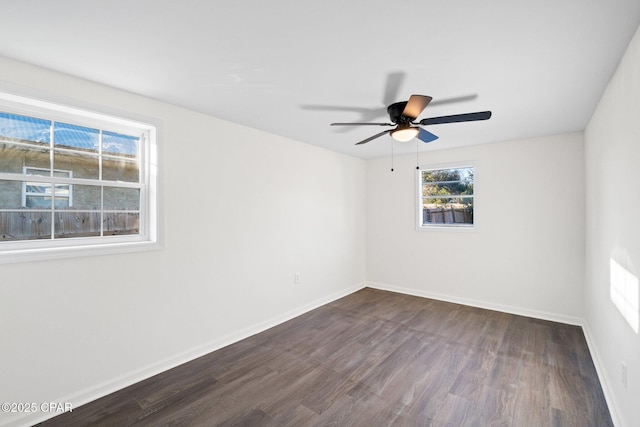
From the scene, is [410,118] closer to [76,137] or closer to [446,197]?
[446,197]

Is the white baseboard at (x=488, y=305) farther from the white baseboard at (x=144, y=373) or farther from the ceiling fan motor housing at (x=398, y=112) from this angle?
the ceiling fan motor housing at (x=398, y=112)

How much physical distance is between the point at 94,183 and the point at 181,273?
41.2 inches

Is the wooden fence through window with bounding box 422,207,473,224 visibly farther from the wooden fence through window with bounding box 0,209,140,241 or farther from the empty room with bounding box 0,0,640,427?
the wooden fence through window with bounding box 0,209,140,241

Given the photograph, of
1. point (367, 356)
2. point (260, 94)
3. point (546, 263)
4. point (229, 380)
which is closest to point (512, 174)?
point (546, 263)

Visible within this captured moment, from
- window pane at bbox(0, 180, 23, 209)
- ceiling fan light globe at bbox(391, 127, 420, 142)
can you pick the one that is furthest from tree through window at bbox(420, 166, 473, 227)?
window pane at bbox(0, 180, 23, 209)

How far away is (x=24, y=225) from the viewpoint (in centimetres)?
204

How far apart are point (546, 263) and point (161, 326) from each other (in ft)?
15.1

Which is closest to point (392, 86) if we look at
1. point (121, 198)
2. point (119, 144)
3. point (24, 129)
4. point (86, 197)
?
point (119, 144)

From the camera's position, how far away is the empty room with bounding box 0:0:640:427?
1635 millimetres

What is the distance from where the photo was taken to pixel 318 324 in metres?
3.61

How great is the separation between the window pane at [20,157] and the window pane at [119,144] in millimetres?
391

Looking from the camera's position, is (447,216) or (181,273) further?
(447,216)

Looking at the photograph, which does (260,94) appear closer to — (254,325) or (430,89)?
(430,89)

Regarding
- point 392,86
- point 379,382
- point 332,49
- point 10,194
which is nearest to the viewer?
point 332,49
